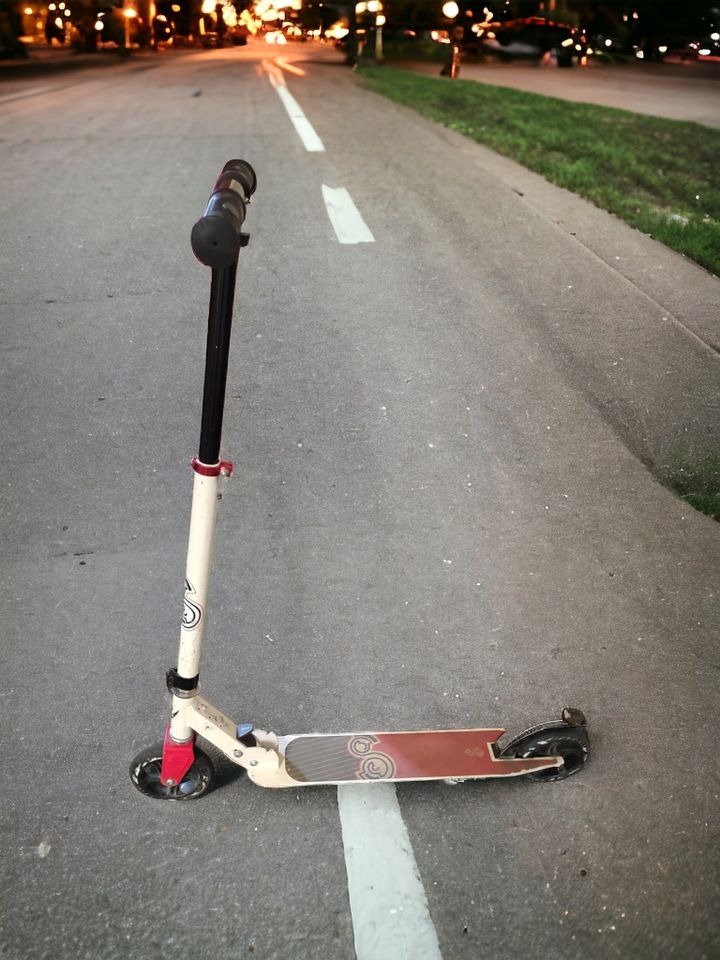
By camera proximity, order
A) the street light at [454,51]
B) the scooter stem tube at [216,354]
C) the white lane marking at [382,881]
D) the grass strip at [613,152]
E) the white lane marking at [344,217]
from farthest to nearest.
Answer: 1. the street light at [454,51]
2. the grass strip at [613,152]
3. the white lane marking at [344,217]
4. the white lane marking at [382,881]
5. the scooter stem tube at [216,354]

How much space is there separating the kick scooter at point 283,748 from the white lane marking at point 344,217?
5672mm

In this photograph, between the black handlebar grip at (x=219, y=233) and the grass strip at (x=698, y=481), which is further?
the grass strip at (x=698, y=481)

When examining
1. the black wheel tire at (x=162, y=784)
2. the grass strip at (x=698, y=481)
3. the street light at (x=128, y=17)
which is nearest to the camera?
the black wheel tire at (x=162, y=784)

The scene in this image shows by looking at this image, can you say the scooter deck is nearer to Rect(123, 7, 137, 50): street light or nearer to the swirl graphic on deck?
the swirl graphic on deck

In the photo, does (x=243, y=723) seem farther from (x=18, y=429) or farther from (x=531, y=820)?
(x=18, y=429)

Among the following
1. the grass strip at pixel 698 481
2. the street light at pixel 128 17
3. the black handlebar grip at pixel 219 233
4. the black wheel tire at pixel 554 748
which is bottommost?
the black wheel tire at pixel 554 748

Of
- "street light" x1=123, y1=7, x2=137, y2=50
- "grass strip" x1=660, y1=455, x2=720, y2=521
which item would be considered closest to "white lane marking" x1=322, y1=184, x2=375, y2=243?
"grass strip" x1=660, y1=455, x2=720, y2=521

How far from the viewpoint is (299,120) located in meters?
14.6

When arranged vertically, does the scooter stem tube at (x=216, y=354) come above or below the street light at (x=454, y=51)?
below

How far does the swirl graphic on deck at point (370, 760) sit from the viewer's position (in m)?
2.55

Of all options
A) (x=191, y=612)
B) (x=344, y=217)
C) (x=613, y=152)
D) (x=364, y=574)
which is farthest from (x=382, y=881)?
(x=613, y=152)

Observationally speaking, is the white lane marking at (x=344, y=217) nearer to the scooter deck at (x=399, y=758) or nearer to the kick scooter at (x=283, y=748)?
the kick scooter at (x=283, y=748)

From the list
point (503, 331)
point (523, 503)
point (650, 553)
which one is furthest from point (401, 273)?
point (650, 553)

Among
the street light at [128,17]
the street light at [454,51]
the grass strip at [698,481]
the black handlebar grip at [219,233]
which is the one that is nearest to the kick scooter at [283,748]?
the black handlebar grip at [219,233]
